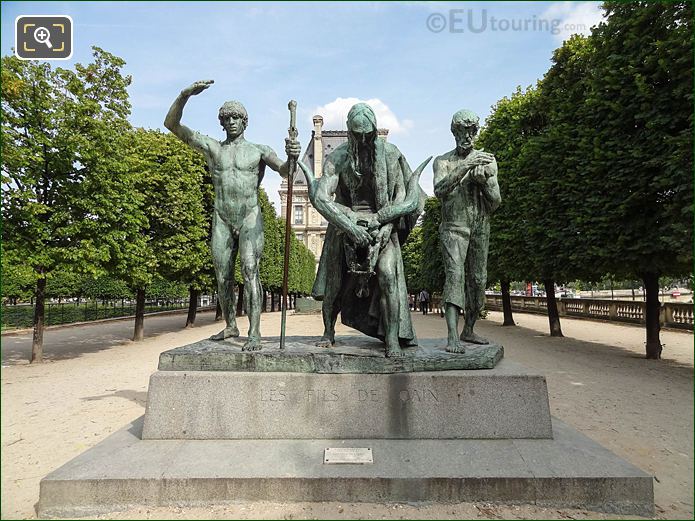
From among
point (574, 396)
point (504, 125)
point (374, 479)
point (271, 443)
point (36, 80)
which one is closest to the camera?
point (374, 479)

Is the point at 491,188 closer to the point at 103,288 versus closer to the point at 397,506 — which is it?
the point at 397,506

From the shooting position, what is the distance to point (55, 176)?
12.3 m

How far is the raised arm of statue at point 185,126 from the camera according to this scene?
5176 mm

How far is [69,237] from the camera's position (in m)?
12.4

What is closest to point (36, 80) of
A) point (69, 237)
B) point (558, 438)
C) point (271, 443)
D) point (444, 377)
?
point (69, 237)

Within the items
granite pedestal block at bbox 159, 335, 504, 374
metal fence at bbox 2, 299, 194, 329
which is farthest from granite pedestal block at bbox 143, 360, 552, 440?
metal fence at bbox 2, 299, 194, 329

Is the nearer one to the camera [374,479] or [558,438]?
[374,479]

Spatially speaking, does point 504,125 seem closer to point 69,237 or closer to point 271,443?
point 69,237

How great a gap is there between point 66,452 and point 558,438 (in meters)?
5.77

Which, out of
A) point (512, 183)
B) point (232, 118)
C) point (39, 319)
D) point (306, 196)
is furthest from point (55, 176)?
point (306, 196)

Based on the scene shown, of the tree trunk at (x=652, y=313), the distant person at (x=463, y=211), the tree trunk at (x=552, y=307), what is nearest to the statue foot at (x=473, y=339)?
the distant person at (x=463, y=211)

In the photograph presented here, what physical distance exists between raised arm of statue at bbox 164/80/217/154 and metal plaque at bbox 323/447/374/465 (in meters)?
3.81

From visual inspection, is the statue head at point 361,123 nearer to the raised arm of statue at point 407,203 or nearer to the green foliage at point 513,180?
the raised arm of statue at point 407,203

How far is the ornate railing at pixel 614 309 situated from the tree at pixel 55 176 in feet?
78.1
